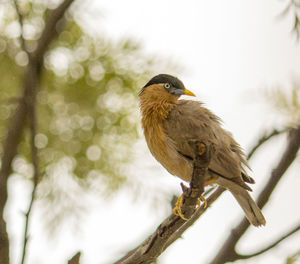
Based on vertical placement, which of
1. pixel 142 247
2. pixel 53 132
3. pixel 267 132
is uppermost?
pixel 267 132

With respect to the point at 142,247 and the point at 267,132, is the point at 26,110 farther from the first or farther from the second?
the point at 267,132

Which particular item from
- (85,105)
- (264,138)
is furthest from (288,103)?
(85,105)

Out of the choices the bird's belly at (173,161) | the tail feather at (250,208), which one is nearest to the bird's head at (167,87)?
the bird's belly at (173,161)

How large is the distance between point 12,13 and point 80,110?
0.66m

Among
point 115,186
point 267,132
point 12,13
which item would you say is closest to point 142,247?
point 267,132

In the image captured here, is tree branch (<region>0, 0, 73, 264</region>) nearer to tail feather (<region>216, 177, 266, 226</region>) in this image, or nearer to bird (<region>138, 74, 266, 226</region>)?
bird (<region>138, 74, 266, 226</region>)

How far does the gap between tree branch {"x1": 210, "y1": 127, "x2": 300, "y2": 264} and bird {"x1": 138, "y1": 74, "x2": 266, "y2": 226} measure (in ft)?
0.33

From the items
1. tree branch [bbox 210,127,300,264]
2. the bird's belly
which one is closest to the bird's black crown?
the bird's belly

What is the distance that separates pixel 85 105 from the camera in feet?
9.86

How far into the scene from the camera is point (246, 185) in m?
1.88

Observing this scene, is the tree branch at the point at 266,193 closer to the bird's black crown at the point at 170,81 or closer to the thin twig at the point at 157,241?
the thin twig at the point at 157,241

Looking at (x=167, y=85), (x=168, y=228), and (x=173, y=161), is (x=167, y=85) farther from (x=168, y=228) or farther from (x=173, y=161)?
(x=168, y=228)

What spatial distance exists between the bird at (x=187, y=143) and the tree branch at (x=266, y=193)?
0.10 meters

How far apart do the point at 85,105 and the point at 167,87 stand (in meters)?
0.80
